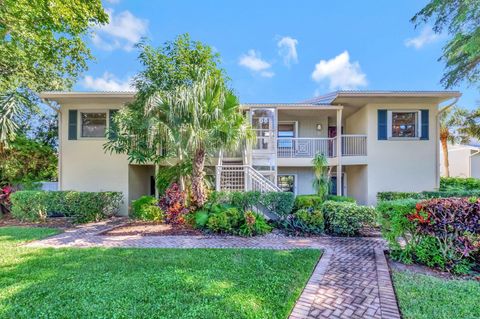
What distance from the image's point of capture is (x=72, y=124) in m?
11.9

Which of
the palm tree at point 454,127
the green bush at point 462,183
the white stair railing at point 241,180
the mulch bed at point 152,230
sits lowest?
the mulch bed at point 152,230

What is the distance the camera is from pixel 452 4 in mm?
8094

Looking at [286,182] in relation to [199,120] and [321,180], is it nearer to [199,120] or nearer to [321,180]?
[321,180]

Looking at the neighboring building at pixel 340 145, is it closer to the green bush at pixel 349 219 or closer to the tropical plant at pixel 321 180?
the tropical plant at pixel 321 180

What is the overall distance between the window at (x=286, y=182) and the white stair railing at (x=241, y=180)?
490 centimetres

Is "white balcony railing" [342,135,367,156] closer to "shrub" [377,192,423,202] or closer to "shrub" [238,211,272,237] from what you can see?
"shrub" [377,192,423,202]

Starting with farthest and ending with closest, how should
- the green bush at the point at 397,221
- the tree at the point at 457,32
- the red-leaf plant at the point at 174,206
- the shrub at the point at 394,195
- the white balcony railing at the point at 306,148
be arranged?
the white balcony railing at the point at 306,148 < the shrub at the point at 394,195 < the red-leaf plant at the point at 174,206 < the tree at the point at 457,32 < the green bush at the point at 397,221

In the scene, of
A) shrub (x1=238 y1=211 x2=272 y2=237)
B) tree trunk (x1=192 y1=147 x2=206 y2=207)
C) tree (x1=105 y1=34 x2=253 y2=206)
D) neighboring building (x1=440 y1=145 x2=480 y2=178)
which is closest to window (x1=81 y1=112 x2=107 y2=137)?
tree (x1=105 y1=34 x2=253 y2=206)

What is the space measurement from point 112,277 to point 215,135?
5.01m

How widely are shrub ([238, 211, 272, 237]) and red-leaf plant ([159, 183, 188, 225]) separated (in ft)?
7.22

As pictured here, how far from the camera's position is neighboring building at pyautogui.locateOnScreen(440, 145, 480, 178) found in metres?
22.3

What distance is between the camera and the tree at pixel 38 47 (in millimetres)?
9281

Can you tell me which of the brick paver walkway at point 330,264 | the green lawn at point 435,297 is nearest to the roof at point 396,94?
the brick paver walkway at point 330,264

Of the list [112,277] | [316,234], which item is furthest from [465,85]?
[112,277]
